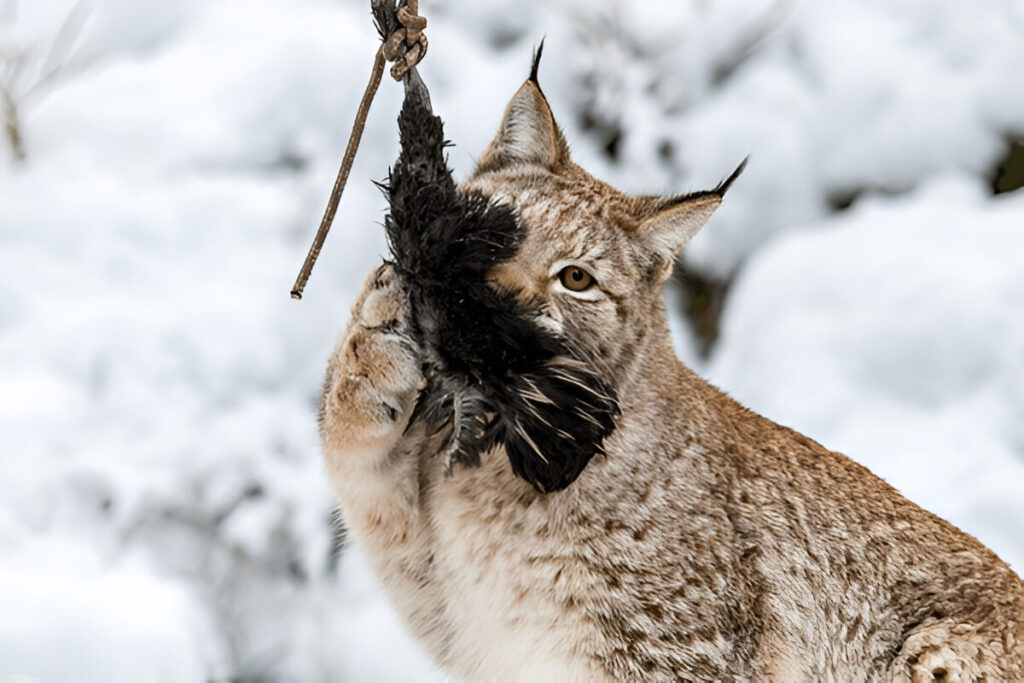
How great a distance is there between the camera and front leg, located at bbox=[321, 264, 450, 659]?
2568mm

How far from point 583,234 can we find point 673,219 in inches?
10.7

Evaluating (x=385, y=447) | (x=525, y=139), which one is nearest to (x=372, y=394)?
(x=385, y=447)

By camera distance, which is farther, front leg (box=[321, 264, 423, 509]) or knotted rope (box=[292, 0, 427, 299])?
front leg (box=[321, 264, 423, 509])

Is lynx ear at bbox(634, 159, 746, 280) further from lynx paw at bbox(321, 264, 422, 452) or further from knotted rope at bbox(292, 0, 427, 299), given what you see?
knotted rope at bbox(292, 0, 427, 299)

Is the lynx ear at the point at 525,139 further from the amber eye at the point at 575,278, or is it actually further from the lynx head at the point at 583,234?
the amber eye at the point at 575,278

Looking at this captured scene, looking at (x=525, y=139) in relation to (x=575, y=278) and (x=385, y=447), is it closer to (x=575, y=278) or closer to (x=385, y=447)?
(x=575, y=278)

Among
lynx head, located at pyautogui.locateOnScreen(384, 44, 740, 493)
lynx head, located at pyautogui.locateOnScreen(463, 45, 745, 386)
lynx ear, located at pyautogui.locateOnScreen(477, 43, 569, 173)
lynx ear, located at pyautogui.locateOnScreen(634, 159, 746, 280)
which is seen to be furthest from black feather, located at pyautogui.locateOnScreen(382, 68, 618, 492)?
lynx ear, located at pyautogui.locateOnScreen(477, 43, 569, 173)

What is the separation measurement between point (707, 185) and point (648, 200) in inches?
81.0

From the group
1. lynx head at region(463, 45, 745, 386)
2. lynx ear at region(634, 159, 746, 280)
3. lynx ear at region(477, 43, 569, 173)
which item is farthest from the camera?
lynx ear at region(477, 43, 569, 173)

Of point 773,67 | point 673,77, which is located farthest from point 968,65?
point 673,77

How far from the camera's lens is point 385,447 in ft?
8.95

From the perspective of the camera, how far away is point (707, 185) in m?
5.25

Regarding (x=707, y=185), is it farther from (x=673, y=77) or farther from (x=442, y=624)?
(x=442, y=624)

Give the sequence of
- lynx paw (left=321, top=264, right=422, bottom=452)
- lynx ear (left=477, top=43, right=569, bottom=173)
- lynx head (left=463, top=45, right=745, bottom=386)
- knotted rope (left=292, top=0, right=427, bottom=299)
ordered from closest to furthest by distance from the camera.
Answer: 1. knotted rope (left=292, top=0, right=427, bottom=299)
2. lynx paw (left=321, top=264, right=422, bottom=452)
3. lynx head (left=463, top=45, right=745, bottom=386)
4. lynx ear (left=477, top=43, right=569, bottom=173)
